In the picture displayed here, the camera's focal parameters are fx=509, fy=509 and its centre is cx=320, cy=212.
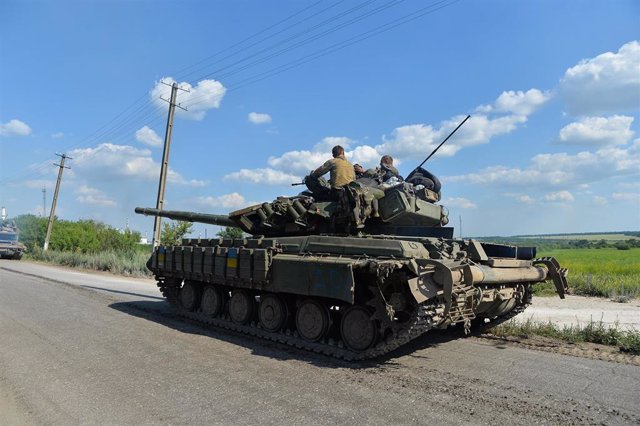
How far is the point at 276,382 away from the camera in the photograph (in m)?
5.90

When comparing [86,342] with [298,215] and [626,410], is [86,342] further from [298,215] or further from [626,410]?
[626,410]

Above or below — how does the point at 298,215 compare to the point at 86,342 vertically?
above

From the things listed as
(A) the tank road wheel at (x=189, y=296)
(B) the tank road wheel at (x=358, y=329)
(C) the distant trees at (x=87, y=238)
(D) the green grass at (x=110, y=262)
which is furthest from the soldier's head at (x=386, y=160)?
(C) the distant trees at (x=87, y=238)

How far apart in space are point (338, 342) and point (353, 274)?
1237 mm

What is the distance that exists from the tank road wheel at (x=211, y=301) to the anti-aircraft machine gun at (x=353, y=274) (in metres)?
0.02

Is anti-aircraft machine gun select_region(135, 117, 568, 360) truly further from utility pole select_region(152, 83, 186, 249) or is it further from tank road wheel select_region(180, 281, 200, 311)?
utility pole select_region(152, 83, 186, 249)

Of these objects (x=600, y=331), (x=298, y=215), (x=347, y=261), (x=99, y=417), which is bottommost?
(x=99, y=417)

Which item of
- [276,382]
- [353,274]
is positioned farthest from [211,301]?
[276,382]

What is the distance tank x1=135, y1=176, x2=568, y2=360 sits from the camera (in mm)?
6676

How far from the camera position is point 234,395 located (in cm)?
537

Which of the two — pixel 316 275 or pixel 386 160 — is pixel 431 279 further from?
pixel 386 160

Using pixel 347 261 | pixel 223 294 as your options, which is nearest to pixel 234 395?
pixel 347 261

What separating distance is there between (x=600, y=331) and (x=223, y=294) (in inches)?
272

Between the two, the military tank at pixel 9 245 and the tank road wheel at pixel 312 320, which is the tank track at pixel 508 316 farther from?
the military tank at pixel 9 245
